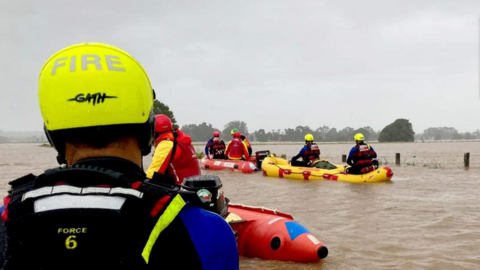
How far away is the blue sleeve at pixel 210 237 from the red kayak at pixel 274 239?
409 cm

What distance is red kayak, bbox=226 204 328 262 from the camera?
5.22 m

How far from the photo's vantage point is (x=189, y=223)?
1.21 m

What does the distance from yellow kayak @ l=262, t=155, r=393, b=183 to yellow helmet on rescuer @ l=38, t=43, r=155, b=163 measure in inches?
524

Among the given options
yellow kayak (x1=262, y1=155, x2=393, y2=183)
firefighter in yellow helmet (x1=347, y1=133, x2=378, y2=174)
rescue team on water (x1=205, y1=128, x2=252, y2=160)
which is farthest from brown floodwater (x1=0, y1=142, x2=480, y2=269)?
rescue team on water (x1=205, y1=128, x2=252, y2=160)

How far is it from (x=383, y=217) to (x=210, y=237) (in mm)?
7552

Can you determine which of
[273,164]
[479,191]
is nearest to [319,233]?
[479,191]

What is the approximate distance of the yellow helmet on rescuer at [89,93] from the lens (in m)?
1.33

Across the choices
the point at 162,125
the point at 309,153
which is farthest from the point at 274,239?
the point at 309,153

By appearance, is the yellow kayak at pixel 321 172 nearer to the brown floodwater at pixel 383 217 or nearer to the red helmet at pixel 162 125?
the brown floodwater at pixel 383 217

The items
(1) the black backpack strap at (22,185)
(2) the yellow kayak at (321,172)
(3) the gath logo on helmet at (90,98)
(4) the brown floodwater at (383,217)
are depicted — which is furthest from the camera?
(2) the yellow kayak at (321,172)

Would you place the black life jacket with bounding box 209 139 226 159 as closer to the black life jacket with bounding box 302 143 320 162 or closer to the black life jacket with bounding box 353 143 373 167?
the black life jacket with bounding box 302 143 320 162

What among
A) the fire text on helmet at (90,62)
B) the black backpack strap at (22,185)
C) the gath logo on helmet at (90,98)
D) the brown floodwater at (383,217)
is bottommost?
the brown floodwater at (383,217)

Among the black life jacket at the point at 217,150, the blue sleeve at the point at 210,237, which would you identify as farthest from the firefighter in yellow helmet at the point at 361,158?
the blue sleeve at the point at 210,237

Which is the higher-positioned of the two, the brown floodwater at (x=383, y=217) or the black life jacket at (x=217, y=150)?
the black life jacket at (x=217, y=150)
